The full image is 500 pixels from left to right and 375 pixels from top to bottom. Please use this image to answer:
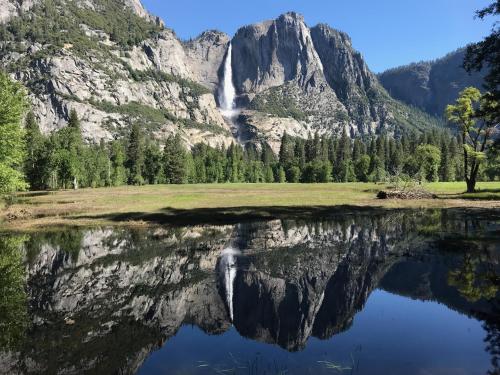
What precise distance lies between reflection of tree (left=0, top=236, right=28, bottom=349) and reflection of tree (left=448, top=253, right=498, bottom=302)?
13.5 m

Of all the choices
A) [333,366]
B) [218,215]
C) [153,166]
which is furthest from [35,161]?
[333,366]

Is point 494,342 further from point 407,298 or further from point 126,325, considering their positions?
point 126,325

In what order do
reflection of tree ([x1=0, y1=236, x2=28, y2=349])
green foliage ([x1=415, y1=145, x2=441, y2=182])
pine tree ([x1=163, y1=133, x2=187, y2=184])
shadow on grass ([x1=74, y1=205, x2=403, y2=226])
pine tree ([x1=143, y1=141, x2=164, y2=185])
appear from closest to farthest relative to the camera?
reflection of tree ([x1=0, y1=236, x2=28, y2=349]) → shadow on grass ([x1=74, y1=205, x2=403, y2=226]) → green foliage ([x1=415, y1=145, x2=441, y2=182]) → pine tree ([x1=163, y1=133, x2=187, y2=184]) → pine tree ([x1=143, y1=141, x2=164, y2=185])

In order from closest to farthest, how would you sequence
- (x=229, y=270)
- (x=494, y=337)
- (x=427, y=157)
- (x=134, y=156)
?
(x=494, y=337)
(x=229, y=270)
(x=427, y=157)
(x=134, y=156)

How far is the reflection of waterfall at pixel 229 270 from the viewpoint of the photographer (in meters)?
13.8

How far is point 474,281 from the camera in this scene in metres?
14.8

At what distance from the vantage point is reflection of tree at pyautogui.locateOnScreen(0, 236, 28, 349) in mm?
10617

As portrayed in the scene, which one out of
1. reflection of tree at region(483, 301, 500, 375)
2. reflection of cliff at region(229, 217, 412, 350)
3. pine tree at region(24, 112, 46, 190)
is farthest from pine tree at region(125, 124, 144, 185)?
reflection of tree at region(483, 301, 500, 375)

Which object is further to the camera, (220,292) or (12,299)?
(220,292)

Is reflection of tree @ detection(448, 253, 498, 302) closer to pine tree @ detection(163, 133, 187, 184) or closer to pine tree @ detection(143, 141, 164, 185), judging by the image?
pine tree @ detection(163, 133, 187, 184)

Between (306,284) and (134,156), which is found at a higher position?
(134,156)

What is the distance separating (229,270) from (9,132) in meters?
27.5

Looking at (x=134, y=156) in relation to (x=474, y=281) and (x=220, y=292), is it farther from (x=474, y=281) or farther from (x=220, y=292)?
(x=474, y=281)

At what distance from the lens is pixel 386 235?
26.7 m
